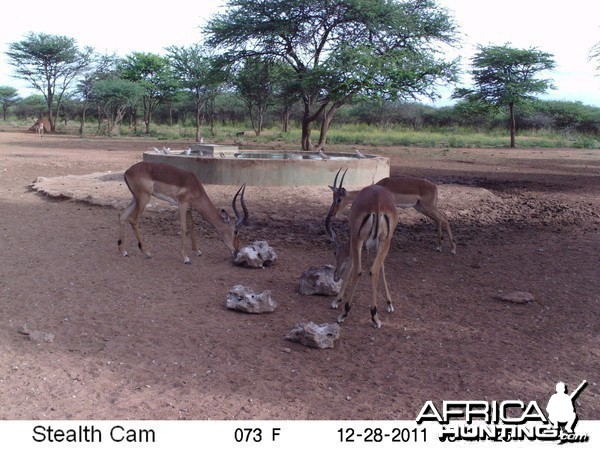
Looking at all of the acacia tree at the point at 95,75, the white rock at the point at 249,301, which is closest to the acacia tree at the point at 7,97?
the acacia tree at the point at 95,75

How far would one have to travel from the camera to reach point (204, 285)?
660 centimetres

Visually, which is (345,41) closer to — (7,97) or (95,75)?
(95,75)

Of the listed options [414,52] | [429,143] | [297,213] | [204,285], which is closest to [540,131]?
[429,143]

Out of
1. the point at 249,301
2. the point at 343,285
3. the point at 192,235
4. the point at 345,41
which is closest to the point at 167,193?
the point at 192,235

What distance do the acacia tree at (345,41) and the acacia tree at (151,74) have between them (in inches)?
851

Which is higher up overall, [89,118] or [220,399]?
[89,118]

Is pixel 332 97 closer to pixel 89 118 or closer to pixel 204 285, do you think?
pixel 204 285

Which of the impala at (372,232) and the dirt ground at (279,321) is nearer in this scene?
the dirt ground at (279,321)

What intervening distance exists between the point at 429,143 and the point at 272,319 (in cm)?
2906

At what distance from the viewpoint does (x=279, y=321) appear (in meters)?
5.57

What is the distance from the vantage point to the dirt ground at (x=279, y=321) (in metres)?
4.03

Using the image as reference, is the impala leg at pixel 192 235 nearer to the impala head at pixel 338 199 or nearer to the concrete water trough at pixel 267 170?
the impala head at pixel 338 199

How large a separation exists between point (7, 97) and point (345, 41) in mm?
50077

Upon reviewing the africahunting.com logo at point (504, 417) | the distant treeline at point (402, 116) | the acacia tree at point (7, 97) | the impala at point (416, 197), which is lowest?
the africahunting.com logo at point (504, 417)
